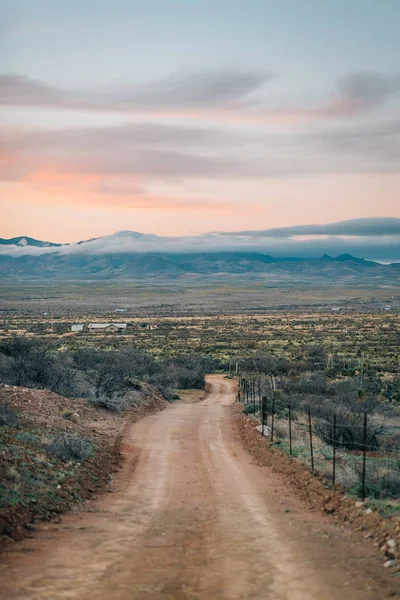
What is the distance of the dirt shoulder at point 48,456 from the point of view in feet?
40.5

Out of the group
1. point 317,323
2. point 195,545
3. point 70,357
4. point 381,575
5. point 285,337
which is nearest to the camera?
point 381,575

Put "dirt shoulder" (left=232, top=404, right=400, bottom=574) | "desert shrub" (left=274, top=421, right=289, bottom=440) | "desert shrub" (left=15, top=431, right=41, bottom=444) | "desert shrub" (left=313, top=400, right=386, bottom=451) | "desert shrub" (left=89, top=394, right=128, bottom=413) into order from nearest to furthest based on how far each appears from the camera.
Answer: "dirt shoulder" (left=232, top=404, right=400, bottom=574), "desert shrub" (left=15, top=431, right=41, bottom=444), "desert shrub" (left=313, top=400, right=386, bottom=451), "desert shrub" (left=274, top=421, right=289, bottom=440), "desert shrub" (left=89, top=394, right=128, bottom=413)

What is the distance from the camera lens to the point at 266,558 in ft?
33.2

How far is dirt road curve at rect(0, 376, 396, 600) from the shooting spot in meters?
8.78

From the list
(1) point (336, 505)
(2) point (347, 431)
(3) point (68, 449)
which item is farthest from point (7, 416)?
(1) point (336, 505)

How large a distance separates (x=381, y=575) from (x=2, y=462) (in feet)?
29.5

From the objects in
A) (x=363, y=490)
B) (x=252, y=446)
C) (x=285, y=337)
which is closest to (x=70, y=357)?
(x=252, y=446)

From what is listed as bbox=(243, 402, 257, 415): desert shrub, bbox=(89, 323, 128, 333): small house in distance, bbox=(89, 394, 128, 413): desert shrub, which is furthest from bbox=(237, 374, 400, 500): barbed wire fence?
bbox=(89, 323, 128, 333): small house in distance

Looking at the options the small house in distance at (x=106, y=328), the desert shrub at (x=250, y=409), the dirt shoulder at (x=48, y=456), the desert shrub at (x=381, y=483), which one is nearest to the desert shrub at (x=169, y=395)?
the desert shrub at (x=250, y=409)

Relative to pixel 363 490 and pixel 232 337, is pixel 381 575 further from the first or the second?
pixel 232 337

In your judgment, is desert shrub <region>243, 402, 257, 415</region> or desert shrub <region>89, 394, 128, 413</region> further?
desert shrub <region>89, 394, 128, 413</region>

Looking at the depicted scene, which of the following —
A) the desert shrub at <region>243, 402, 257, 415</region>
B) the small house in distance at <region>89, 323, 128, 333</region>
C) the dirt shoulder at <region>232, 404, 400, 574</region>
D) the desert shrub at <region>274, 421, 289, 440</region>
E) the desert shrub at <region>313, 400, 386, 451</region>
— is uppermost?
the dirt shoulder at <region>232, 404, 400, 574</region>

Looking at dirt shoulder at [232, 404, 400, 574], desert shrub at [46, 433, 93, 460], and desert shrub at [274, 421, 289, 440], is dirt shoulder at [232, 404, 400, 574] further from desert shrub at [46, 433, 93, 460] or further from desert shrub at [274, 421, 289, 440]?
desert shrub at [46, 433, 93, 460]

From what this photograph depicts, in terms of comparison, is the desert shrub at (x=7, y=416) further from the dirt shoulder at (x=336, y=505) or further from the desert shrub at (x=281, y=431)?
the desert shrub at (x=281, y=431)
